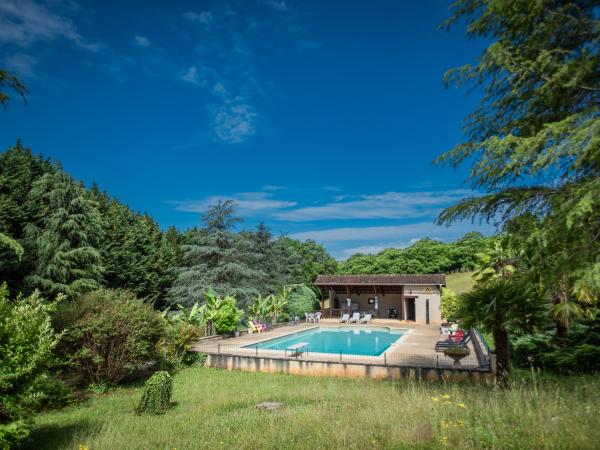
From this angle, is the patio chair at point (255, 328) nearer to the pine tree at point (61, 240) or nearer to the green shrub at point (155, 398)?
the pine tree at point (61, 240)

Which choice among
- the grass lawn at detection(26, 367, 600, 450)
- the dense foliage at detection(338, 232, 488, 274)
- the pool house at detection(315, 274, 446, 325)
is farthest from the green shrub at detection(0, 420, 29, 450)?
the dense foliage at detection(338, 232, 488, 274)

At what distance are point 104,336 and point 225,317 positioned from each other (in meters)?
10.6

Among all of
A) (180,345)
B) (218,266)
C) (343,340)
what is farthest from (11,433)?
(218,266)

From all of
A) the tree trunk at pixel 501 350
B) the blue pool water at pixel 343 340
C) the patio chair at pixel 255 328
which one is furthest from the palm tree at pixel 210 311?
the tree trunk at pixel 501 350

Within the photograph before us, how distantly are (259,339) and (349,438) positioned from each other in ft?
56.5

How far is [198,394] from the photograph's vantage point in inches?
438

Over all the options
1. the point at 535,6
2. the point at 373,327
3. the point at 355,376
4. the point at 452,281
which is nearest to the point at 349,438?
the point at 535,6

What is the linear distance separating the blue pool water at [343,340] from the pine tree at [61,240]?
1142 centimetres

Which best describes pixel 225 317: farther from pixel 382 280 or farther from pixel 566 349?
pixel 566 349

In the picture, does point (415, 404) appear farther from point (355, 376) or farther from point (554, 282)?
point (355, 376)

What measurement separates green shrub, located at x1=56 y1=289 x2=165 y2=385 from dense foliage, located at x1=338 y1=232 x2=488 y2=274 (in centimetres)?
4839

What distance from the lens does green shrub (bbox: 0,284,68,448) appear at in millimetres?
4961

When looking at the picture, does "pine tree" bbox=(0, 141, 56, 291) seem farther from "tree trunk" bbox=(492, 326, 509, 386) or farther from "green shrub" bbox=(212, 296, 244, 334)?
"tree trunk" bbox=(492, 326, 509, 386)

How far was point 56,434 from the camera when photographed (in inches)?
284
